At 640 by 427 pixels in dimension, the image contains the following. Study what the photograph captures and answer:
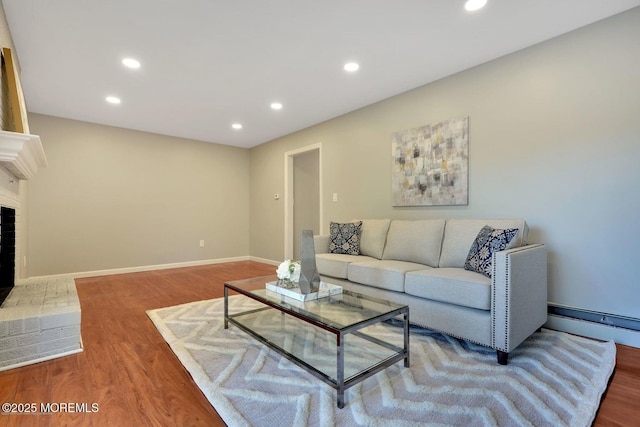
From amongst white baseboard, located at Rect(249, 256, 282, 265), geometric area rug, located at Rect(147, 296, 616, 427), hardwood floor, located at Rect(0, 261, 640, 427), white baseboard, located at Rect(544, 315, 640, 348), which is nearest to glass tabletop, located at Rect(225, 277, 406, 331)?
geometric area rug, located at Rect(147, 296, 616, 427)

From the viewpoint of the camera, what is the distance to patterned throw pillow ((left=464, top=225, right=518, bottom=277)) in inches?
83.5

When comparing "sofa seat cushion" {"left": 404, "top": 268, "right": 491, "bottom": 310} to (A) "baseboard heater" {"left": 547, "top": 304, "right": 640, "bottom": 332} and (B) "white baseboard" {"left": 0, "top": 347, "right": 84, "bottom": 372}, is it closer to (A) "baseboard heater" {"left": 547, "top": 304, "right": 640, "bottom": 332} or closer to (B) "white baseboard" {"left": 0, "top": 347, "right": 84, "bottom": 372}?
(A) "baseboard heater" {"left": 547, "top": 304, "right": 640, "bottom": 332}

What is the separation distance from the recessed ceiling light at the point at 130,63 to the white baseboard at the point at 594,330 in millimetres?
4217

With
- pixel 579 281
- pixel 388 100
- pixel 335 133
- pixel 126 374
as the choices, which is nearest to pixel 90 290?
pixel 126 374

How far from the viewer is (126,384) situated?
5.36ft

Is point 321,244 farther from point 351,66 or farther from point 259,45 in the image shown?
point 259,45

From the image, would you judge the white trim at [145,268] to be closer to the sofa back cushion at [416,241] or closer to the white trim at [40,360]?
the white trim at [40,360]

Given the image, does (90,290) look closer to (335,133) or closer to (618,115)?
(335,133)

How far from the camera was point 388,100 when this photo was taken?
12.0ft

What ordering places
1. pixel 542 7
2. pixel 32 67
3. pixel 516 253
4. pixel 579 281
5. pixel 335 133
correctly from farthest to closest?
pixel 335 133 → pixel 32 67 → pixel 579 281 → pixel 542 7 → pixel 516 253

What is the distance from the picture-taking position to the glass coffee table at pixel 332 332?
1.50 metres

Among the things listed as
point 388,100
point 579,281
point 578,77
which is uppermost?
point 388,100

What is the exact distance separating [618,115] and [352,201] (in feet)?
8.64

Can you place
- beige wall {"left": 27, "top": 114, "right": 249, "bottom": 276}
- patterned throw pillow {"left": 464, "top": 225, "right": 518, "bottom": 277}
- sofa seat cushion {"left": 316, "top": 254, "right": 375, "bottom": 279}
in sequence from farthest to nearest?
beige wall {"left": 27, "top": 114, "right": 249, "bottom": 276}
sofa seat cushion {"left": 316, "top": 254, "right": 375, "bottom": 279}
patterned throw pillow {"left": 464, "top": 225, "right": 518, "bottom": 277}
